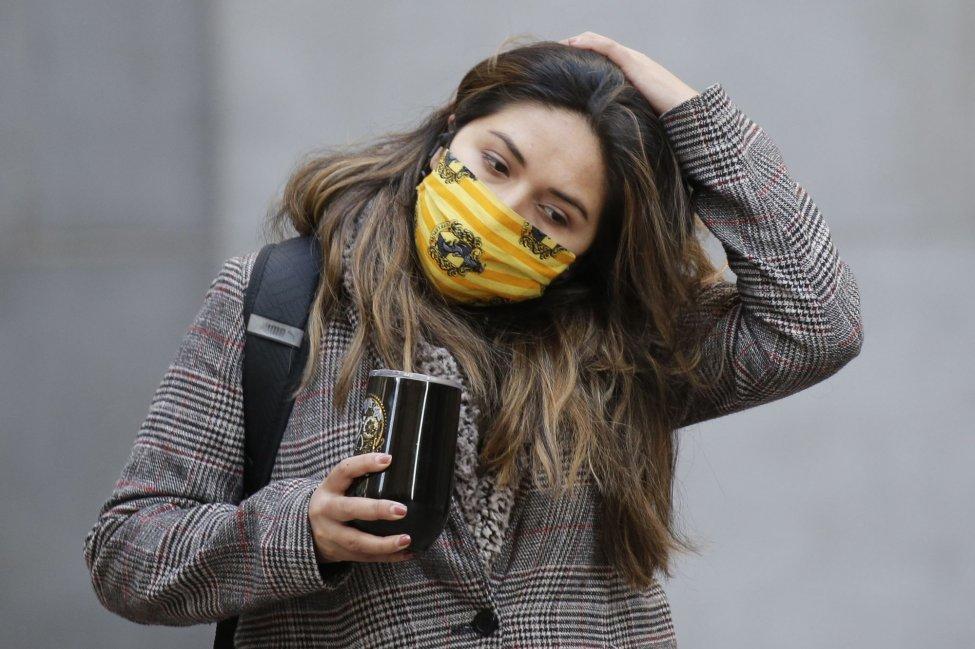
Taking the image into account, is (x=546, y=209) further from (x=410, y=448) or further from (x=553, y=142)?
(x=410, y=448)

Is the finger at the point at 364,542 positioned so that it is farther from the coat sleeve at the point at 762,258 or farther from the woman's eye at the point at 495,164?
the coat sleeve at the point at 762,258

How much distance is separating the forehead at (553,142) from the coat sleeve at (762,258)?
0.57 ft

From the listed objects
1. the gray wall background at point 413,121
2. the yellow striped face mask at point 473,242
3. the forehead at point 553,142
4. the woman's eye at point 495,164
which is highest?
the forehead at point 553,142

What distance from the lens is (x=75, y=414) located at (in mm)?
2738

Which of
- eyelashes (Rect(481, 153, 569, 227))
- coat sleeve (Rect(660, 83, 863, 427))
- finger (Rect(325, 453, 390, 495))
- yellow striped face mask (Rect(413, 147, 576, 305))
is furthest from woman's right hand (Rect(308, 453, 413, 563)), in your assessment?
coat sleeve (Rect(660, 83, 863, 427))

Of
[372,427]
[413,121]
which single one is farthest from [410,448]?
[413,121]

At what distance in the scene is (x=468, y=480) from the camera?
1.68 meters

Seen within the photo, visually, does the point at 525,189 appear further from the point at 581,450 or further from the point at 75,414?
the point at 75,414

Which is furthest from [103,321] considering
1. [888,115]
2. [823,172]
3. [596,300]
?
[888,115]

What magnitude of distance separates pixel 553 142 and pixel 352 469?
69 centimetres

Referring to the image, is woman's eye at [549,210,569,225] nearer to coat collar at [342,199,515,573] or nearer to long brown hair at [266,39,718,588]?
long brown hair at [266,39,718,588]

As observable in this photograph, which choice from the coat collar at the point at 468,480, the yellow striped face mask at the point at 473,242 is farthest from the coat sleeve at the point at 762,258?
the coat collar at the point at 468,480

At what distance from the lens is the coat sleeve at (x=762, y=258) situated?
1.86 meters

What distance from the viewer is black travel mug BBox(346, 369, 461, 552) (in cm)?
132
